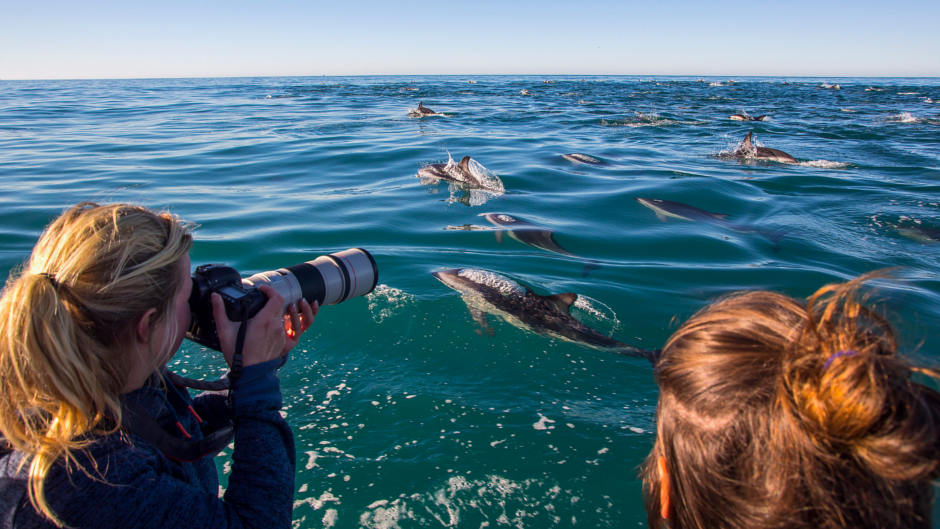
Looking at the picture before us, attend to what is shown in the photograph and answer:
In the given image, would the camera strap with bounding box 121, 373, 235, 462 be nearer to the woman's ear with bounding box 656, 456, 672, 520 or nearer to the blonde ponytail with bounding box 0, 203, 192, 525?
the blonde ponytail with bounding box 0, 203, 192, 525

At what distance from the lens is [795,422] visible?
1.15 meters

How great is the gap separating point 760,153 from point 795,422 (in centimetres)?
1476

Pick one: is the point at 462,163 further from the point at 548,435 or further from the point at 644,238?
the point at 548,435

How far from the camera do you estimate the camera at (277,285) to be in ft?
7.00

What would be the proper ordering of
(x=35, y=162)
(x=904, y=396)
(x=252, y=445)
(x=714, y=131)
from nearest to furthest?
(x=904, y=396), (x=252, y=445), (x=35, y=162), (x=714, y=131)

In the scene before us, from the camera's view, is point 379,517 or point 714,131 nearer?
point 379,517

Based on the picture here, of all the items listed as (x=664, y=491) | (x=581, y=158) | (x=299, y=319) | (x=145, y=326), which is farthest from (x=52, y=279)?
(x=581, y=158)

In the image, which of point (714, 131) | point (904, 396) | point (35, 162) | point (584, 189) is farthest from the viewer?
point (714, 131)

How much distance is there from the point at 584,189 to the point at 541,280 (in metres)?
4.76

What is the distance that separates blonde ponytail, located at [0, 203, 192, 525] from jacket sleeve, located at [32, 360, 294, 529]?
0.04 meters

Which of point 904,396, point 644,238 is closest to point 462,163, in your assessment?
point 644,238

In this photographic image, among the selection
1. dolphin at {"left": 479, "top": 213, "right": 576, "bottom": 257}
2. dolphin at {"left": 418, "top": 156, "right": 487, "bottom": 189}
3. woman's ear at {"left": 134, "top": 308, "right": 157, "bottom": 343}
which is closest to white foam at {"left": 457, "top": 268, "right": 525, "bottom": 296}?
dolphin at {"left": 479, "top": 213, "right": 576, "bottom": 257}

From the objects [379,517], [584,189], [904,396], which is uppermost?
[904,396]

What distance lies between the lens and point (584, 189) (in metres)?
10.7
